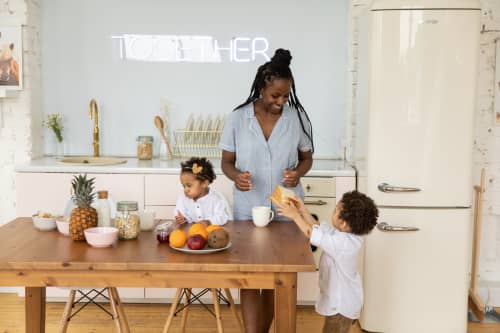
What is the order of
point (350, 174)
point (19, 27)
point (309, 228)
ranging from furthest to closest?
point (19, 27), point (350, 174), point (309, 228)

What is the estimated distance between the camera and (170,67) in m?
4.30

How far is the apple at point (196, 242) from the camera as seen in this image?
210cm

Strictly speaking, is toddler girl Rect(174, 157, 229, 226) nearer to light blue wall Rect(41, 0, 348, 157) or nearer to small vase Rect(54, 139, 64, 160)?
light blue wall Rect(41, 0, 348, 157)

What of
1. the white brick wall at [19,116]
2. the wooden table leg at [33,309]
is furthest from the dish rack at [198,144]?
the wooden table leg at [33,309]

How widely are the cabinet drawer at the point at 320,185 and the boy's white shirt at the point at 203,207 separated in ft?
3.67

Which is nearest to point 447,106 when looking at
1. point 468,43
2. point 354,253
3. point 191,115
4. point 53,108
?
point 468,43

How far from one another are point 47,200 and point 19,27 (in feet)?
4.06

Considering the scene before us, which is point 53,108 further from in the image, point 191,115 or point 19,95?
point 191,115

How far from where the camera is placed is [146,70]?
431cm

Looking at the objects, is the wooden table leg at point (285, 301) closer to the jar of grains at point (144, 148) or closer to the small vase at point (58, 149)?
the jar of grains at point (144, 148)

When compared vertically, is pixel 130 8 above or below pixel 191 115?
above

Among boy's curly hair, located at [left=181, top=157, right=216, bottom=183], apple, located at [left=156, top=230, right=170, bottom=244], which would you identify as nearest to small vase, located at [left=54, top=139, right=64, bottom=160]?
boy's curly hair, located at [left=181, top=157, right=216, bottom=183]

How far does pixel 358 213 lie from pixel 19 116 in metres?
2.77

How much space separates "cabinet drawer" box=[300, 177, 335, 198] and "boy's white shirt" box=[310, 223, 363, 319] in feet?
4.22
